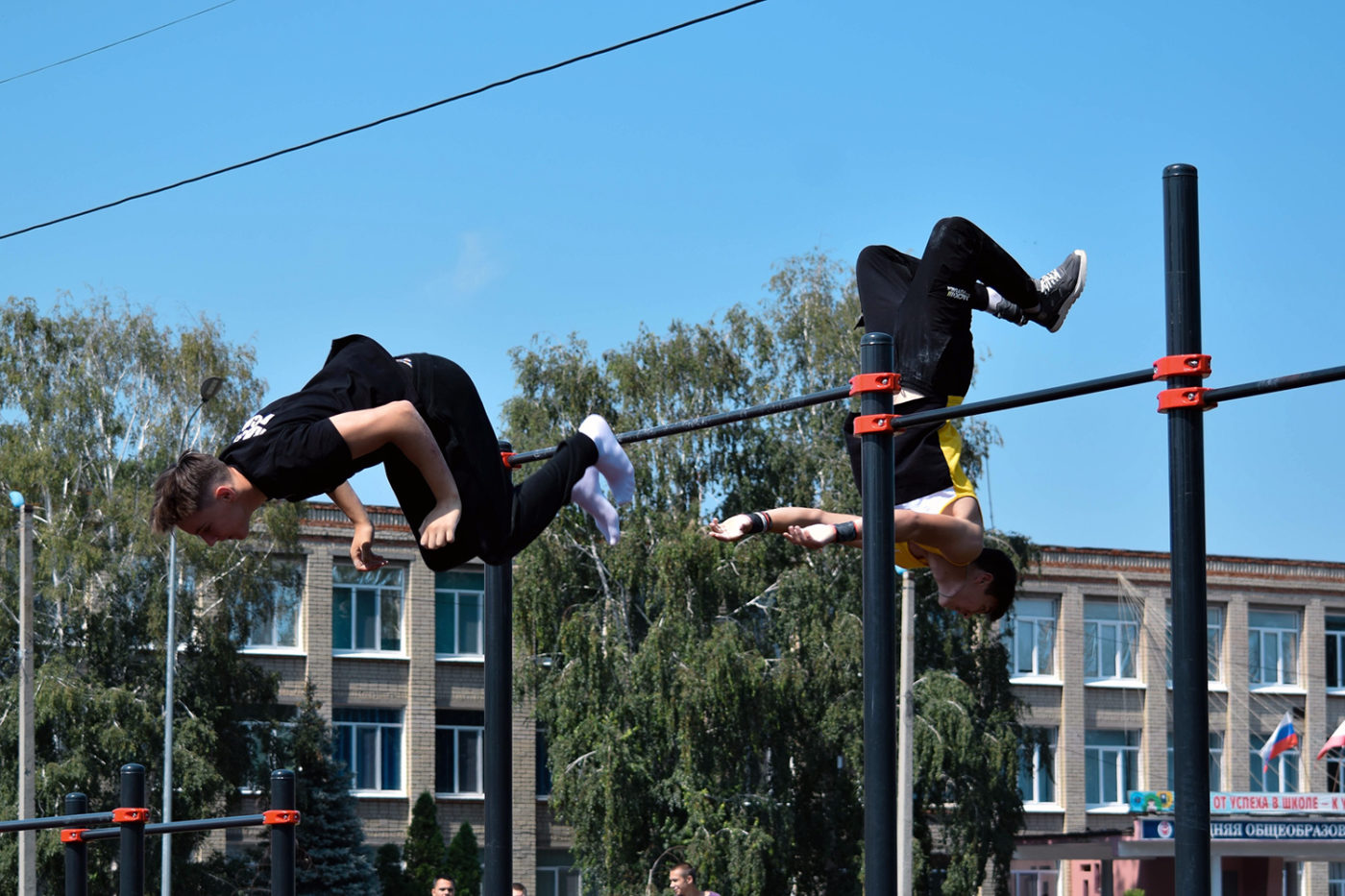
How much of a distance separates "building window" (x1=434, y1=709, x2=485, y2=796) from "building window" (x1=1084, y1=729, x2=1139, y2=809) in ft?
46.9

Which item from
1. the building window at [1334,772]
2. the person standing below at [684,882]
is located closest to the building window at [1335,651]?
the building window at [1334,772]

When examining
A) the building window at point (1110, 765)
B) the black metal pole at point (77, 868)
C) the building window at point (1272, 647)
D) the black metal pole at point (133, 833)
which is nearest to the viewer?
the black metal pole at point (133, 833)

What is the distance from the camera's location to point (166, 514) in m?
5.14

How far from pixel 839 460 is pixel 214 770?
1081 centimetres

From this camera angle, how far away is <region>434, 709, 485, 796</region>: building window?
112 feet

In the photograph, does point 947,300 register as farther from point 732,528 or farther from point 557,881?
point 557,881

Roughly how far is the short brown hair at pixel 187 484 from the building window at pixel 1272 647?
39099mm

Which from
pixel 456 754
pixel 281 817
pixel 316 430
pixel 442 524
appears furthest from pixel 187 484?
pixel 456 754

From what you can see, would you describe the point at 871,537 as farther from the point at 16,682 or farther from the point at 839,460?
the point at 16,682

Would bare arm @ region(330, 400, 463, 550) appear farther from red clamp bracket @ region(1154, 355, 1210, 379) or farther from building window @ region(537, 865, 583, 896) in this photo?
building window @ region(537, 865, 583, 896)

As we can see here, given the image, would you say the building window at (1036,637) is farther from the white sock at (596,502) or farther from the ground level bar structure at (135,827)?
the white sock at (596,502)

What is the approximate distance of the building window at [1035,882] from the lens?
133ft

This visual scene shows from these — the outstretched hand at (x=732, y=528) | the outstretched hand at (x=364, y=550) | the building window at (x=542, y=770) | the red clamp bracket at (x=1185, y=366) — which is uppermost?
the red clamp bracket at (x=1185, y=366)

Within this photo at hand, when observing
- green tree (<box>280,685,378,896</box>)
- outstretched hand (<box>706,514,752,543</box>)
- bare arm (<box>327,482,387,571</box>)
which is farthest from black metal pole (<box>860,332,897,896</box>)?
green tree (<box>280,685,378,896</box>)
